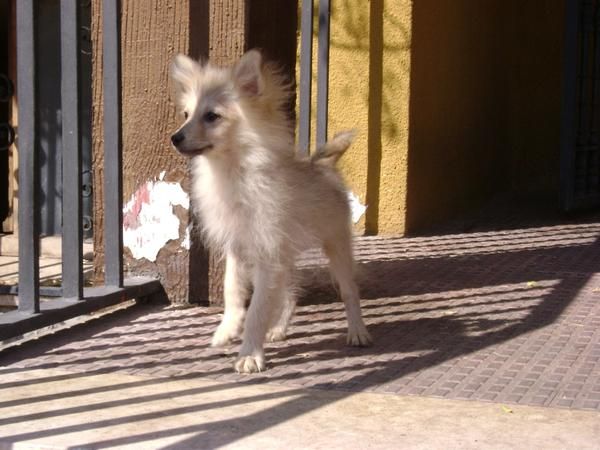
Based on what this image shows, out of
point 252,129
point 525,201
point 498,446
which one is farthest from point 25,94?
point 525,201

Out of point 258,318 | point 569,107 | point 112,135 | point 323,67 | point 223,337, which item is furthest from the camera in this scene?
point 569,107

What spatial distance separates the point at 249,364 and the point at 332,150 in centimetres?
144

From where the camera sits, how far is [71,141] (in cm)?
532

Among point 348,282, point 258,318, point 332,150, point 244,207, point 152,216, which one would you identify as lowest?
point 258,318

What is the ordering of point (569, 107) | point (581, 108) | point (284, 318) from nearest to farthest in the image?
point (284, 318)
point (569, 107)
point (581, 108)

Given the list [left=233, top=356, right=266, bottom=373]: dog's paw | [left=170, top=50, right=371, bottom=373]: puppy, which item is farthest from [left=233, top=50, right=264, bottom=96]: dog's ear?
[left=233, top=356, right=266, bottom=373]: dog's paw

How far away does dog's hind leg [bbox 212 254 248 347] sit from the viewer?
501 centimetres

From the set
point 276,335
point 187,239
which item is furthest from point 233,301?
point 187,239

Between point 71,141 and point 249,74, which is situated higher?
point 249,74

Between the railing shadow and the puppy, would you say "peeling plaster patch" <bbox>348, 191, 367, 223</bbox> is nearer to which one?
the railing shadow

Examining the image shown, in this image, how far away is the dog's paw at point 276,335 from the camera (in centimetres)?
521

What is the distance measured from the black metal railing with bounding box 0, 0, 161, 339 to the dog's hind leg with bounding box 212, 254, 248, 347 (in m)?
0.80

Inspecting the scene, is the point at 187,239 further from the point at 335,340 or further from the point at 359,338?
the point at 359,338

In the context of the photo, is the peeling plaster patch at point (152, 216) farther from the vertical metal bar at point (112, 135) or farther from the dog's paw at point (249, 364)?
the dog's paw at point (249, 364)
